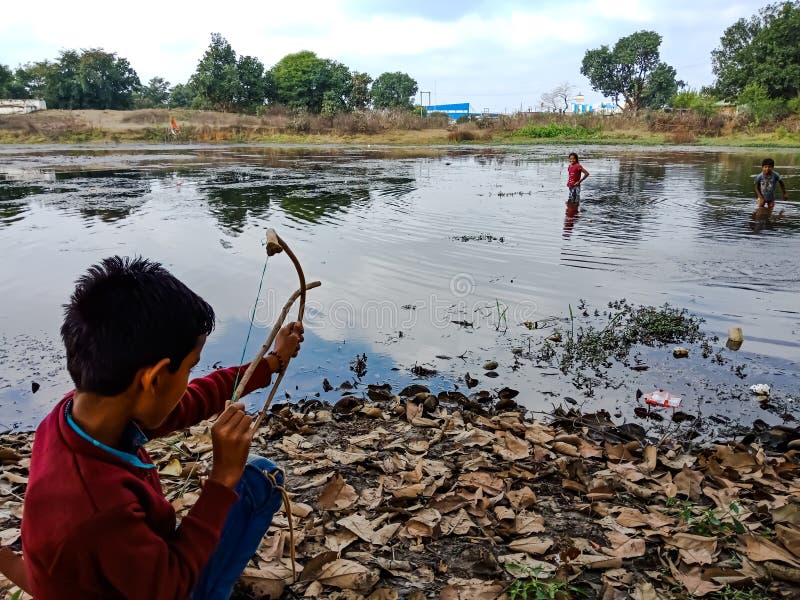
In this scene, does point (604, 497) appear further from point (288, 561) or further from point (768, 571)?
point (288, 561)

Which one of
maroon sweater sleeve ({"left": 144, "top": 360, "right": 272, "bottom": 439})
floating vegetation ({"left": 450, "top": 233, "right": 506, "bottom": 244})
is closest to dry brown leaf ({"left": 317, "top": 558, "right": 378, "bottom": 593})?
maroon sweater sleeve ({"left": 144, "top": 360, "right": 272, "bottom": 439})

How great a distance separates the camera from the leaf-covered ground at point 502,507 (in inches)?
97.3

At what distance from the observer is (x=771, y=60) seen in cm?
4766

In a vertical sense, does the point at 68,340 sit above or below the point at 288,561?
above

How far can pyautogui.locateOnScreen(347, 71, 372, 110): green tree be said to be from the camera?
56.1m

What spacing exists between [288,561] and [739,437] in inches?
120

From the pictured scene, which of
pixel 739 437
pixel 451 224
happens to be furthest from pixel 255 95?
pixel 739 437

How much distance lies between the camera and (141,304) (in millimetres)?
1619

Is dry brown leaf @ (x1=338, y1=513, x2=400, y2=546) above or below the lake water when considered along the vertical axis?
below

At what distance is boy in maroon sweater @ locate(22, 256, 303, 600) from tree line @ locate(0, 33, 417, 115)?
55.3 m

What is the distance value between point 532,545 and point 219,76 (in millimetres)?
59465

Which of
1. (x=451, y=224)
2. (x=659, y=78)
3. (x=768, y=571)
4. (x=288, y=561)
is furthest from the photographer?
(x=659, y=78)

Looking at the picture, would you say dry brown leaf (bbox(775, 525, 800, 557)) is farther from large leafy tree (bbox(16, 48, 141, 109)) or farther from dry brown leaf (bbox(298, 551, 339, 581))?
large leafy tree (bbox(16, 48, 141, 109))

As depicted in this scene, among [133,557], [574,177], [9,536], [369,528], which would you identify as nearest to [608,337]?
[369,528]
